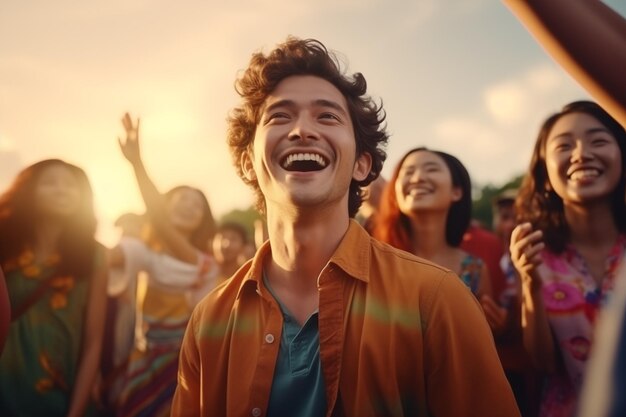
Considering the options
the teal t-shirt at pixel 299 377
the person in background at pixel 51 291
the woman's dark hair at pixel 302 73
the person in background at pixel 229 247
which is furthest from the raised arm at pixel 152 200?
the person in background at pixel 229 247

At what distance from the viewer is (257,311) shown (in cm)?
215

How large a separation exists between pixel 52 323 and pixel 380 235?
240 cm

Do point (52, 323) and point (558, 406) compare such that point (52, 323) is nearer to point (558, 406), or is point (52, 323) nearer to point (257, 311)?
point (257, 311)

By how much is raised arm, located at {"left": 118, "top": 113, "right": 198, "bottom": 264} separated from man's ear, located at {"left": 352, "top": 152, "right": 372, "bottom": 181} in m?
1.98

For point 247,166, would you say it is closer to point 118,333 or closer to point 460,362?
point 460,362

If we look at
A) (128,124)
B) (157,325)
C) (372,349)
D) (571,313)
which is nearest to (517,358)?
(571,313)

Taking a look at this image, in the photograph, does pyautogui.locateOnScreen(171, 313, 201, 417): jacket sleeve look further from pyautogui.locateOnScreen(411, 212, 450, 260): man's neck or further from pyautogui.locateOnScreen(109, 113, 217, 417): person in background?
pyautogui.locateOnScreen(109, 113, 217, 417): person in background

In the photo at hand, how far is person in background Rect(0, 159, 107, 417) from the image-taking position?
3086mm

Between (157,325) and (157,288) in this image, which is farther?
(157,288)

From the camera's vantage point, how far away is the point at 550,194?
3.04 meters

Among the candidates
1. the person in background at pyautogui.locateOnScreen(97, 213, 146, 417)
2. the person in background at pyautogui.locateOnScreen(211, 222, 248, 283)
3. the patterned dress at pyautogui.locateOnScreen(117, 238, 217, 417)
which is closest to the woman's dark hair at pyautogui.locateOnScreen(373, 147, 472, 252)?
the patterned dress at pyautogui.locateOnScreen(117, 238, 217, 417)

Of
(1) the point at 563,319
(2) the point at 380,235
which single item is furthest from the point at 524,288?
(2) the point at 380,235

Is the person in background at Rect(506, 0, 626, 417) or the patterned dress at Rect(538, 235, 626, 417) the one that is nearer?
the person in background at Rect(506, 0, 626, 417)

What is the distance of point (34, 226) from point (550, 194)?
3495mm
